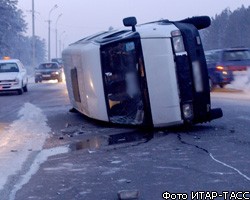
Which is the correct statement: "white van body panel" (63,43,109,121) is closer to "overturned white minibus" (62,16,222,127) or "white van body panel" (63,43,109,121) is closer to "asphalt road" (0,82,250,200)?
"overturned white minibus" (62,16,222,127)

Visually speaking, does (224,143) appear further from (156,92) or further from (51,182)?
(51,182)

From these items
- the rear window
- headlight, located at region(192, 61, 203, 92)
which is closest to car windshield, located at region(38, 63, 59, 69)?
Answer: the rear window

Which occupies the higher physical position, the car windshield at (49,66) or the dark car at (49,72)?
the car windshield at (49,66)

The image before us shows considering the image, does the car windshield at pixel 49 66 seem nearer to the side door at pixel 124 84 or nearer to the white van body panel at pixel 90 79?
the white van body panel at pixel 90 79

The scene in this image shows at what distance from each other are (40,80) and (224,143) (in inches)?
1454

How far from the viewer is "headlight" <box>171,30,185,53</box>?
10383 millimetres

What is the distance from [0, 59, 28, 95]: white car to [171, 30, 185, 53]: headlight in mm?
16890

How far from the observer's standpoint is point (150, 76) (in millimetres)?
10422

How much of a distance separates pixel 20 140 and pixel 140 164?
3.78m

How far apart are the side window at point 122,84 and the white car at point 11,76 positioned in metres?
15.5

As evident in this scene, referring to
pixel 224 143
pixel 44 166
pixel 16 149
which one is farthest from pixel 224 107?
pixel 44 166

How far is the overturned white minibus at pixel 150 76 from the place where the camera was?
1038 cm

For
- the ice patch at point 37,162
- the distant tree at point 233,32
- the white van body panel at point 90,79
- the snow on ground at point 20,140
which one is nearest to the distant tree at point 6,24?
the distant tree at point 233,32

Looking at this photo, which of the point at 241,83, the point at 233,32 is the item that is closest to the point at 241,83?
the point at 241,83
